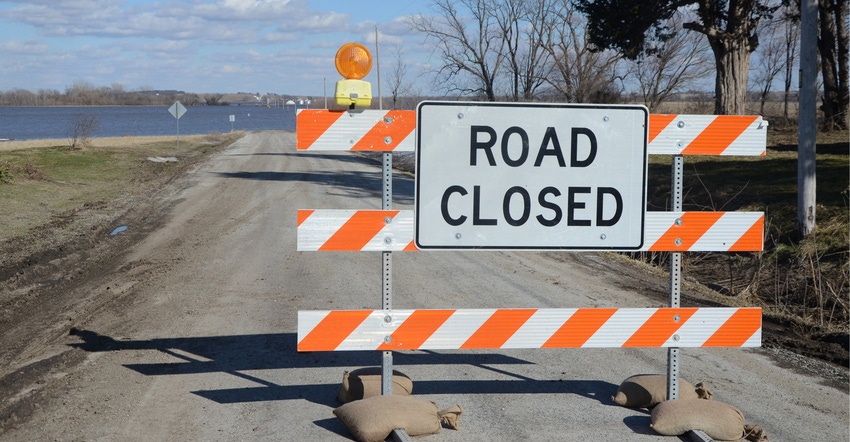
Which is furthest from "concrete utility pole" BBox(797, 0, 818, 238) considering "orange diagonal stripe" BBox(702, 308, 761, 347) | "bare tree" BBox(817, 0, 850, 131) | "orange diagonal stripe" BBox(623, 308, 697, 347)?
"bare tree" BBox(817, 0, 850, 131)

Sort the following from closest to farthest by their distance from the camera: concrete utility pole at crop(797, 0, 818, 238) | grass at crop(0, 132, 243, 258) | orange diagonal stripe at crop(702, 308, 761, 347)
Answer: orange diagonal stripe at crop(702, 308, 761, 347)
concrete utility pole at crop(797, 0, 818, 238)
grass at crop(0, 132, 243, 258)

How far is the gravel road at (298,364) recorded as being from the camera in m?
4.89

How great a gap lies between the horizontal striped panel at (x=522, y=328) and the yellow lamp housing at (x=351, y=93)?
119 centimetres

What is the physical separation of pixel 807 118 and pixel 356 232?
1053cm

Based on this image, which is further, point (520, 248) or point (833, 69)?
point (833, 69)

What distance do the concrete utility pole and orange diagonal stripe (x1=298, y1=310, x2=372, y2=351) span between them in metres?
10.2

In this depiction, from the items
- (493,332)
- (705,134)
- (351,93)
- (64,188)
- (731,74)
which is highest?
(731,74)

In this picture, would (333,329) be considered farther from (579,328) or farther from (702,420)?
(702,420)

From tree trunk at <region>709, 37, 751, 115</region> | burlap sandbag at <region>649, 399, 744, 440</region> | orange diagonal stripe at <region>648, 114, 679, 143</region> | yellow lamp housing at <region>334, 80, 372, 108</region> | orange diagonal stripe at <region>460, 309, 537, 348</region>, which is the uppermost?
tree trunk at <region>709, 37, 751, 115</region>

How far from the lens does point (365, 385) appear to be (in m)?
5.04

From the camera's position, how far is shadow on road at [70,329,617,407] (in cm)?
545

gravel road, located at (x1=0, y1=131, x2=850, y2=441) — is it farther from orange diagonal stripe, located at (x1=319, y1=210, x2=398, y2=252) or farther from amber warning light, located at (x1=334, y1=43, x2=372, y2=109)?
amber warning light, located at (x1=334, y1=43, x2=372, y2=109)

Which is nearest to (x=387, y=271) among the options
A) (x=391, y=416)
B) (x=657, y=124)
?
(x=391, y=416)

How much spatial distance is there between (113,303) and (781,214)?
458 inches
